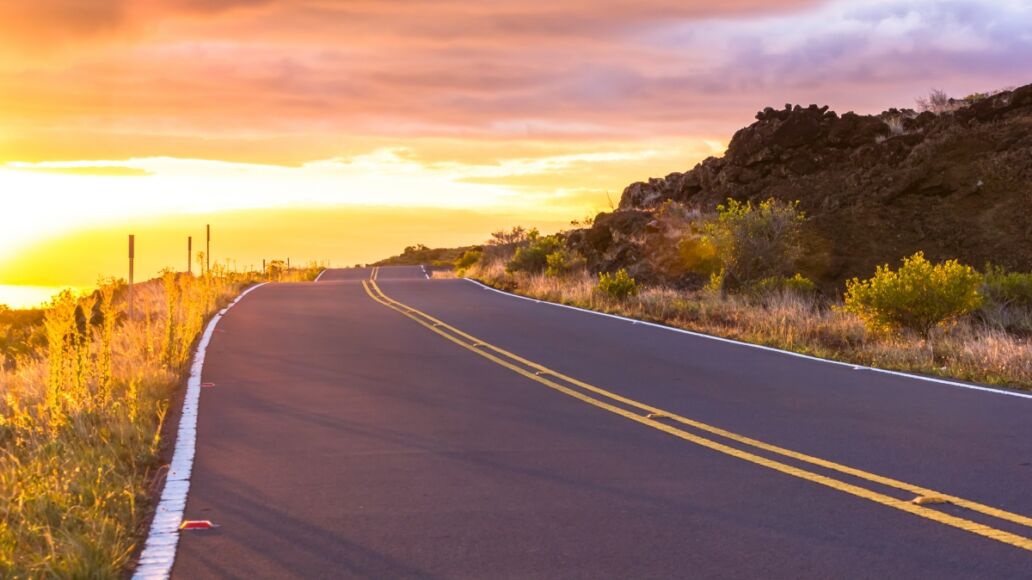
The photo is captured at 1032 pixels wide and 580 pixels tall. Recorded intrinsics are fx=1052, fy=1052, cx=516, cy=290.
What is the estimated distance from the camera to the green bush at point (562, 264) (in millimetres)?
39531

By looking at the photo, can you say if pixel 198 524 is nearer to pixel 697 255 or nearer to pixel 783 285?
pixel 783 285

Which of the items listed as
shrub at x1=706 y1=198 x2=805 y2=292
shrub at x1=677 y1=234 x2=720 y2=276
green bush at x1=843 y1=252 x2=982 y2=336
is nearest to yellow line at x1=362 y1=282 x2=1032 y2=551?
green bush at x1=843 y1=252 x2=982 y2=336

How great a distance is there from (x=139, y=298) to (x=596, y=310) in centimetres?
1305

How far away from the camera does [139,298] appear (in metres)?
29.6

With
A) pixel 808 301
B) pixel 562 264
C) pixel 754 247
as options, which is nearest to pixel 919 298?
pixel 808 301

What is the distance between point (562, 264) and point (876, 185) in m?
11.6

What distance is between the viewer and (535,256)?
43.9 m

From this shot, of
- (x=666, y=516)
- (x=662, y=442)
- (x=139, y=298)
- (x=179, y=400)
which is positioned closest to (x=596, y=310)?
(x=139, y=298)

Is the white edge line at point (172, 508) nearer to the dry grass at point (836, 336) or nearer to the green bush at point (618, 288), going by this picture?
the dry grass at point (836, 336)

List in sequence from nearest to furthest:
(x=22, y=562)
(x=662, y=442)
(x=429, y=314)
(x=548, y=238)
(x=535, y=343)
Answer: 1. (x=22, y=562)
2. (x=662, y=442)
3. (x=535, y=343)
4. (x=429, y=314)
5. (x=548, y=238)

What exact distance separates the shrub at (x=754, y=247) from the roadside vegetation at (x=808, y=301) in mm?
29

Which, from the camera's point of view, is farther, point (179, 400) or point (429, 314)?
point (429, 314)

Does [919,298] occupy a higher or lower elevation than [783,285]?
higher

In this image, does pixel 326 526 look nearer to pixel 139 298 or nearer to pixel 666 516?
pixel 666 516
